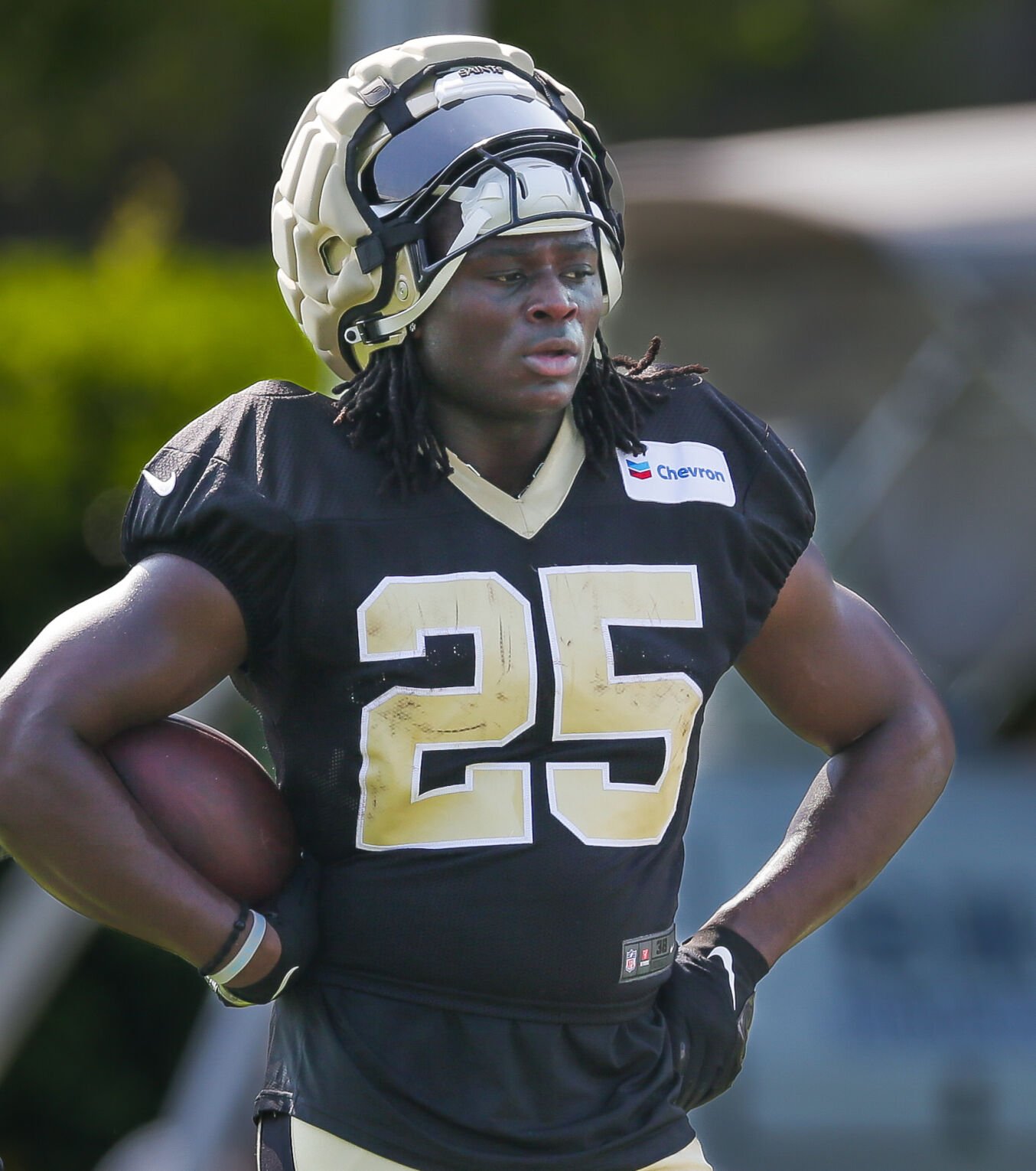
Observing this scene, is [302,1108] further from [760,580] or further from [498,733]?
[760,580]

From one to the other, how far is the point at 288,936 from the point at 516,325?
2.51ft

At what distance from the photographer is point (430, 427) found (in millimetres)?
2490

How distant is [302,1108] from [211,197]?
A: 32.3ft

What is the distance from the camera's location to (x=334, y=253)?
2.56 meters

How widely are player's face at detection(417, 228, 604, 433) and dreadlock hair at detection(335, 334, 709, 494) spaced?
61mm

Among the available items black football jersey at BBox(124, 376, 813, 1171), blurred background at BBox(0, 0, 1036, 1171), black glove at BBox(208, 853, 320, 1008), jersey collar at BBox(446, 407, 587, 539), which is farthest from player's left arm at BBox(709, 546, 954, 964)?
blurred background at BBox(0, 0, 1036, 1171)

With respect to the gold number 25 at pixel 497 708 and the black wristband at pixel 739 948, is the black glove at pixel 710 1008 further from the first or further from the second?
the gold number 25 at pixel 497 708

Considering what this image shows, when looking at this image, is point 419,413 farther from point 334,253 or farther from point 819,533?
point 819,533

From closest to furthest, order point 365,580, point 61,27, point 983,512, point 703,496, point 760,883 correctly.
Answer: point 365,580
point 703,496
point 760,883
point 983,512
point 61,27

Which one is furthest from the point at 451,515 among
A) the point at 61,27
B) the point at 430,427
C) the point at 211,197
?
the point at 211,197

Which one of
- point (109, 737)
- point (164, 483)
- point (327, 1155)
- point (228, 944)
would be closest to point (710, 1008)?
point (327, 1155)

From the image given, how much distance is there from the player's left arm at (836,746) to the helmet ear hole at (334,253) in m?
0.70

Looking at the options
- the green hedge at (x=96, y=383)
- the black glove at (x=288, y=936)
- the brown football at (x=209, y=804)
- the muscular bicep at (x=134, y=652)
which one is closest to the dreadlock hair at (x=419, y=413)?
the muscular bicep at (x=134, y=652)

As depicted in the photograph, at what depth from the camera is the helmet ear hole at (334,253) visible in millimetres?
2537
